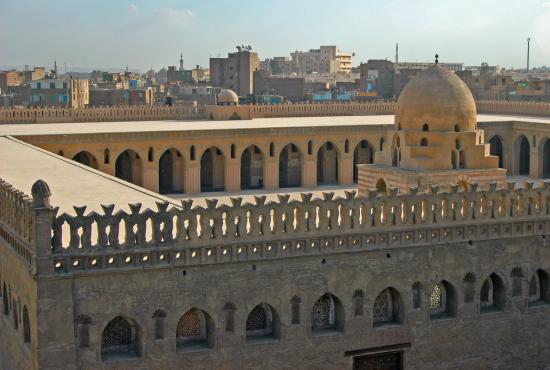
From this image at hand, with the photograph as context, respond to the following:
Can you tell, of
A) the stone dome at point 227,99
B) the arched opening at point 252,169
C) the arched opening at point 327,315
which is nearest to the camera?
the arched opening at point 327,315

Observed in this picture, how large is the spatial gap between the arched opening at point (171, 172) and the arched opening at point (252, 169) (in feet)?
7.45

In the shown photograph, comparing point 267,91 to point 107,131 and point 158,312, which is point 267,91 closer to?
point 107,131

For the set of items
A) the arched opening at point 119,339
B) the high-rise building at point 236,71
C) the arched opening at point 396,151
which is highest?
the high-rise building at point 236,71

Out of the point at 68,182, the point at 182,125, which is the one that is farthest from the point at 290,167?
the point at 68,182

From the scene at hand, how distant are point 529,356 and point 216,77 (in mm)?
71612

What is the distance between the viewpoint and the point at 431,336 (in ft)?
58.2

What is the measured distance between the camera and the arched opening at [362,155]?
35.7 meters

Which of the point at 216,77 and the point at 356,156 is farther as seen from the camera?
the point at 216,77

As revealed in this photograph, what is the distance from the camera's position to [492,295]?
60.9 feet

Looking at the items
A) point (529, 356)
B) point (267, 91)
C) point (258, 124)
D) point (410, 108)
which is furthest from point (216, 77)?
point (529, 356)

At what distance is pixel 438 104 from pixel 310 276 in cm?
803

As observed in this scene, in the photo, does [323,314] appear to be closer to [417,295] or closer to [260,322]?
[260,322]

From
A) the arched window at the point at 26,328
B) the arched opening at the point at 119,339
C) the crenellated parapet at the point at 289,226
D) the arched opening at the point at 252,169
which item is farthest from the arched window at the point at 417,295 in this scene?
the arched opening at the point at 252,169

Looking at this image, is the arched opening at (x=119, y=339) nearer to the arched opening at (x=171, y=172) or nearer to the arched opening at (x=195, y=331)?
the arched opening at (x=195, y=331)
